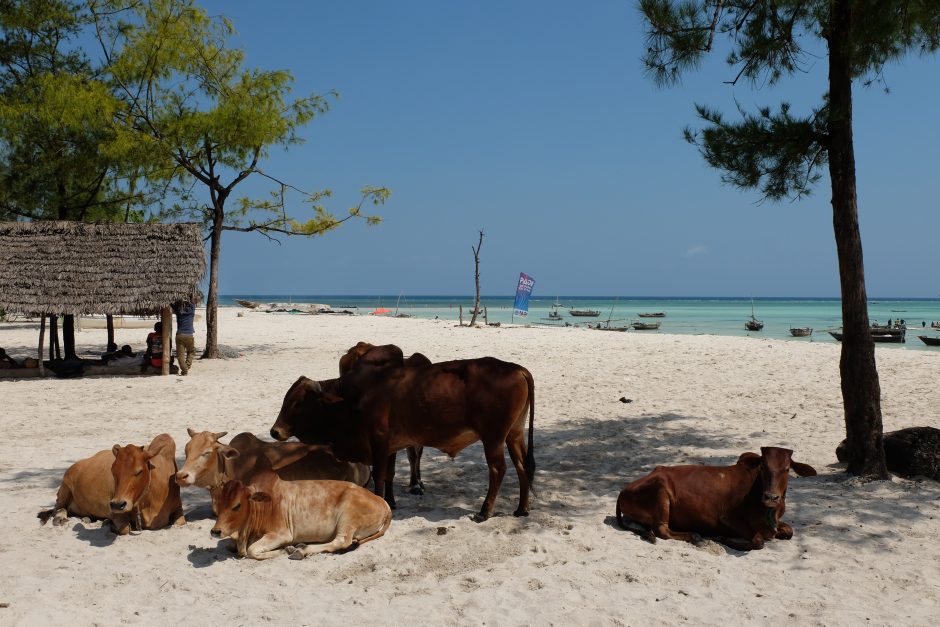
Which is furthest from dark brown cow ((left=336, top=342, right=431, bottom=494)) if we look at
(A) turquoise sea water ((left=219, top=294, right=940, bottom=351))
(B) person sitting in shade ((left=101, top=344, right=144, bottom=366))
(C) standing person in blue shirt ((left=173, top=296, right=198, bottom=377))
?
(A) turquoise sea water ((left=219, top=294, right=940, bottom=351))

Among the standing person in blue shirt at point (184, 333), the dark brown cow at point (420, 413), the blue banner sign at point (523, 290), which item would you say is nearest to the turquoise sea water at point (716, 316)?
the blue banner sign at point (523, 290)

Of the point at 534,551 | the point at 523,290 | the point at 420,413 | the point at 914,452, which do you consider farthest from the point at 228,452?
the point at 523,290

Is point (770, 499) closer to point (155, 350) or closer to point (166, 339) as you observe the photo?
point (166, 339)

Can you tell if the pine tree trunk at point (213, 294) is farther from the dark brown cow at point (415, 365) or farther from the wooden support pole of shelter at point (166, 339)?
the dark brown cow at point (415, 365)

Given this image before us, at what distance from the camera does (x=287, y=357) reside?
1948cm

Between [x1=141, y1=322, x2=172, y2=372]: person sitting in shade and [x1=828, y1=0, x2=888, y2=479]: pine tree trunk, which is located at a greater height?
[x1=828, y1=0, x2=888, y2=479]: pine tree trunk

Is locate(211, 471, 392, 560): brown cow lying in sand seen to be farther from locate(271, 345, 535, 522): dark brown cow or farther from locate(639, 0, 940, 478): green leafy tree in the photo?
locate(639, 0, 940, 478): green leafy tree

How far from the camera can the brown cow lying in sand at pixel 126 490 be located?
5.07 metres

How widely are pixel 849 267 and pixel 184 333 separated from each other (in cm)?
1311

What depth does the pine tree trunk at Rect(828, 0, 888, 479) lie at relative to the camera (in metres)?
7.14

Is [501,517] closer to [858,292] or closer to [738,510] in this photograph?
[738,510]

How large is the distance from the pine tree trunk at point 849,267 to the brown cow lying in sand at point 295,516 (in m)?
4.90

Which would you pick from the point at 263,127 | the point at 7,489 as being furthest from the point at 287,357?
the point at 7,489

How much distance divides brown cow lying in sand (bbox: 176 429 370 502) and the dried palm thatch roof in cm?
1048
